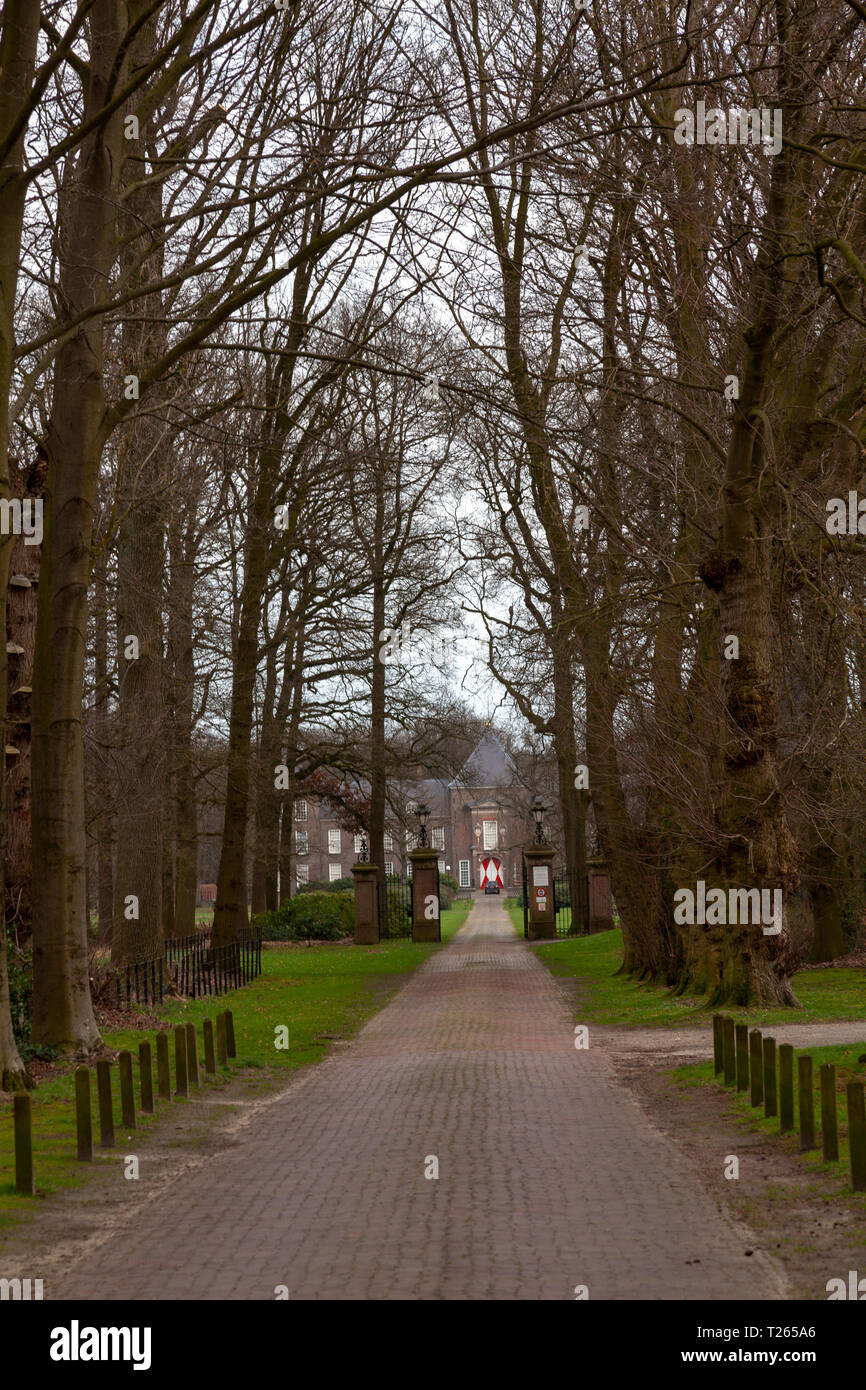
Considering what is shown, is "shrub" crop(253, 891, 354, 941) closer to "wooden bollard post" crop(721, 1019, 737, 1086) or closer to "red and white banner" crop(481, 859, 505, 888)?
"wooden bollard post" crop(721, 1019, 737, 1086)

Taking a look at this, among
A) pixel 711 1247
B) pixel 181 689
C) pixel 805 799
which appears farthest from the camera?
pixel 181 689

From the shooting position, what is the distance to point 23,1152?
8.73m

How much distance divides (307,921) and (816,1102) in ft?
105

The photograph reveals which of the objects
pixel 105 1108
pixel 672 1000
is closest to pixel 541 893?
pixel 672 1000

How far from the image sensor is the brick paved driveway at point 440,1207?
6602mm

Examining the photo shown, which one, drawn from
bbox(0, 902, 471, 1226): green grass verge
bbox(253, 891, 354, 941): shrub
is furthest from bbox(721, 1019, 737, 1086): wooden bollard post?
bbox(253, 891, 354, 941): shrub

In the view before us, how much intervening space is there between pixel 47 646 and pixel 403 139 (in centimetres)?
616

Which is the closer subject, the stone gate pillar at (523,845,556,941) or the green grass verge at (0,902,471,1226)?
the green grass verge at (0,902,471,1226)

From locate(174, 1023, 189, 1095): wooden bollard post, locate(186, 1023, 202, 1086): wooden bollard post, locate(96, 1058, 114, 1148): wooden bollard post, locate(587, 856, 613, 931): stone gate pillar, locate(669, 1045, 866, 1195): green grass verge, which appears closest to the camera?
locate(669, 1045, 866, 1195): green grass verge

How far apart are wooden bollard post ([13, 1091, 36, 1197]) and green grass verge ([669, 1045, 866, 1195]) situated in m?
4.79

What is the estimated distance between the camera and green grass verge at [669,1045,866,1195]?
29.9ft
